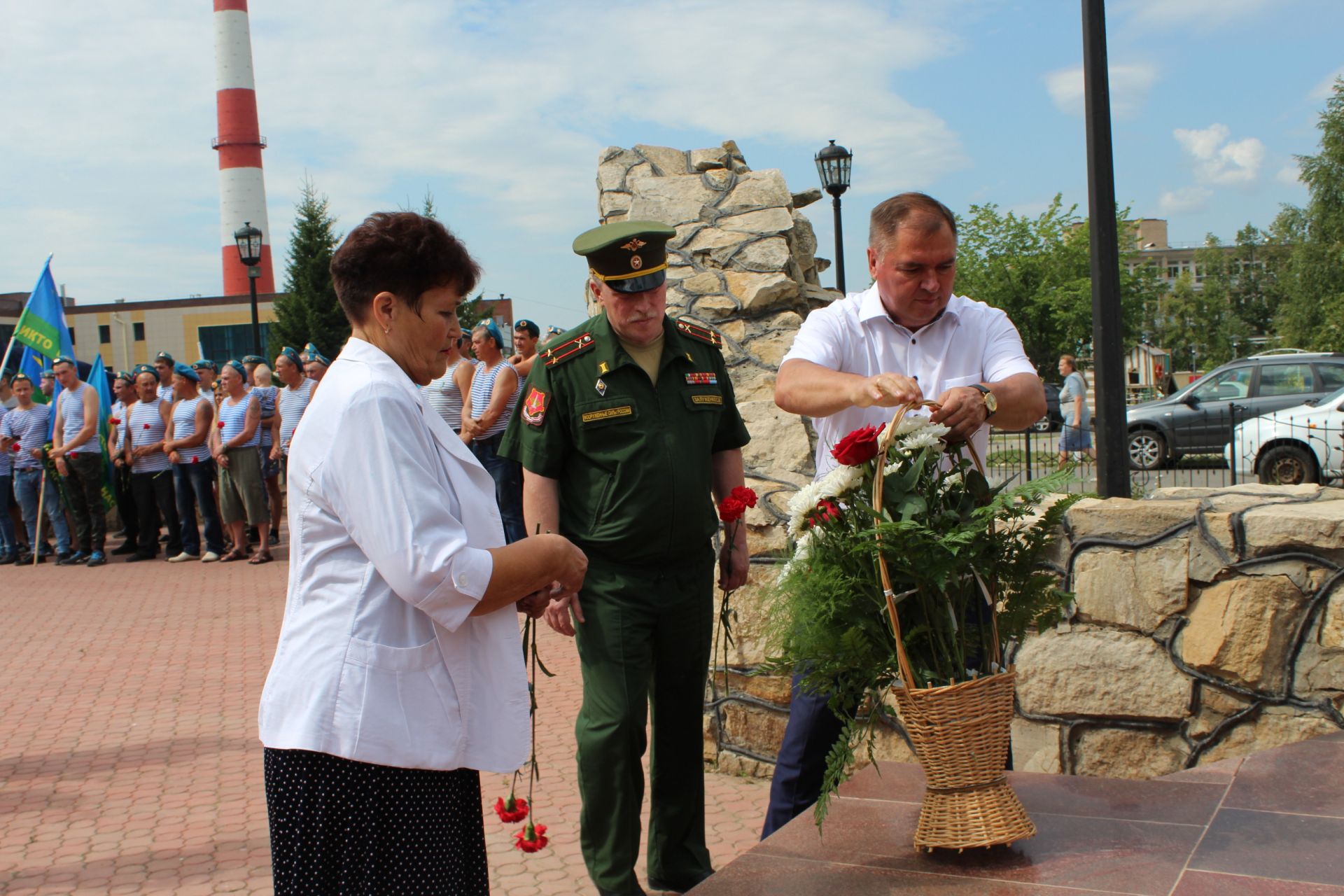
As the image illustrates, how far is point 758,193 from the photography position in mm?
8414

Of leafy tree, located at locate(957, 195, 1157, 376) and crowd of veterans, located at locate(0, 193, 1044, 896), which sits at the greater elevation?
leafy tree, located at locate(957, 195, 1157, 376)

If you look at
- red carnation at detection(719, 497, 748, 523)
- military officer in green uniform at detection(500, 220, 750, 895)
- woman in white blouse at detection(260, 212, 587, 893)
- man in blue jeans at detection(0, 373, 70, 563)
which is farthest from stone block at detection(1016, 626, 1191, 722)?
man in blue jeans at detection(0, 373, 70, 563)

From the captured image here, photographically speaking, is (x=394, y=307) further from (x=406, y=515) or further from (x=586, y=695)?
(x=586, y=695)

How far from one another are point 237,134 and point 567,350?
4657cm

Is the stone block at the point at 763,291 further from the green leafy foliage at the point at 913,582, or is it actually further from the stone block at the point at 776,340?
the green leafy foliage at the point at 913,582

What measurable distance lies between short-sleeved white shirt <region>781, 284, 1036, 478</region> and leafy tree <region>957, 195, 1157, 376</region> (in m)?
39.8

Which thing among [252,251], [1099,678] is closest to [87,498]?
[252,251]

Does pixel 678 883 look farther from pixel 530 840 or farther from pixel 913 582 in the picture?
pixel 913 582

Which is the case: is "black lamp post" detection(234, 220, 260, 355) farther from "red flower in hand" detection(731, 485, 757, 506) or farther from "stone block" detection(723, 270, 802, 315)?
"red flower in hand" detection(731, 485, 757, 506)

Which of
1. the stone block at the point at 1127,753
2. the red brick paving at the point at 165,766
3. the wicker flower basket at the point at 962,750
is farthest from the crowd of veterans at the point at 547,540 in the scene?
the stone block at the point at 1127,753

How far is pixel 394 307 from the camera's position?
7.32 feet

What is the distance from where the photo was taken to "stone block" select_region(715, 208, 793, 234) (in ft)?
26.2

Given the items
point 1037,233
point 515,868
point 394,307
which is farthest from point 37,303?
point 1037,233

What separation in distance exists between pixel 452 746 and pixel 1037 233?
43467mm
